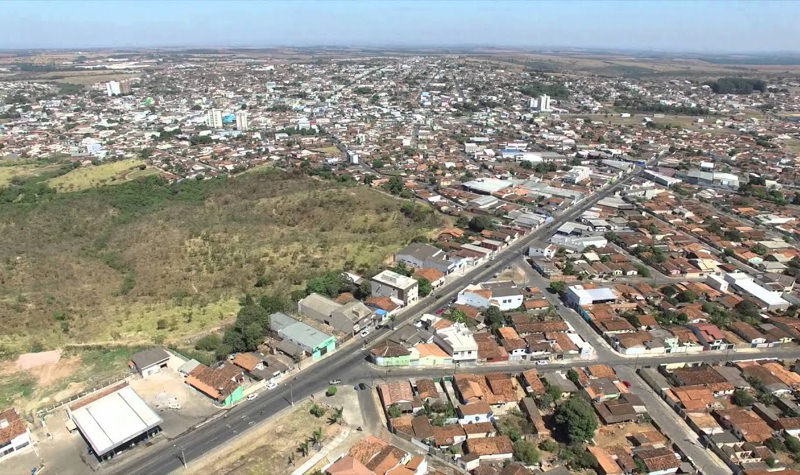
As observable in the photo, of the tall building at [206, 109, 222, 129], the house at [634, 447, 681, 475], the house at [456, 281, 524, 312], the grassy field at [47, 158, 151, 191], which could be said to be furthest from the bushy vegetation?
the house at [634, 447, 681, 475]

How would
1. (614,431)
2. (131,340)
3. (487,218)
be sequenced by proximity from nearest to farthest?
(614,431)
(131,340)
(487,218)

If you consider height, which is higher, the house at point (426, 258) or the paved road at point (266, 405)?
the house at point (426, 258)

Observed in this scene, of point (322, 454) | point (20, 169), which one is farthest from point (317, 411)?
point (20, 169)

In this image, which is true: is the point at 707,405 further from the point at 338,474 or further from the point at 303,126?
the point at 303,126

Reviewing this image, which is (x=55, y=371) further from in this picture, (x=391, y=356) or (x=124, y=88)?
(x=124, y=88)

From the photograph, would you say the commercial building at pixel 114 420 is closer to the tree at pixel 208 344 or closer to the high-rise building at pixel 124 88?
the tree at pixel 208 344

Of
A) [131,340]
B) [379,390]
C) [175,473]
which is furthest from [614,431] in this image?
[131,340]

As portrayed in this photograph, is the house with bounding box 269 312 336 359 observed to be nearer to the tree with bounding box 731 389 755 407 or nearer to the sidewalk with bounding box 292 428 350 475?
the sidewalk with bounding box 292 428 350 475

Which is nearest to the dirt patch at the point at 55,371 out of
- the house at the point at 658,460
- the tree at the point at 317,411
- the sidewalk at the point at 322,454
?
the tree at the point at 317,411
